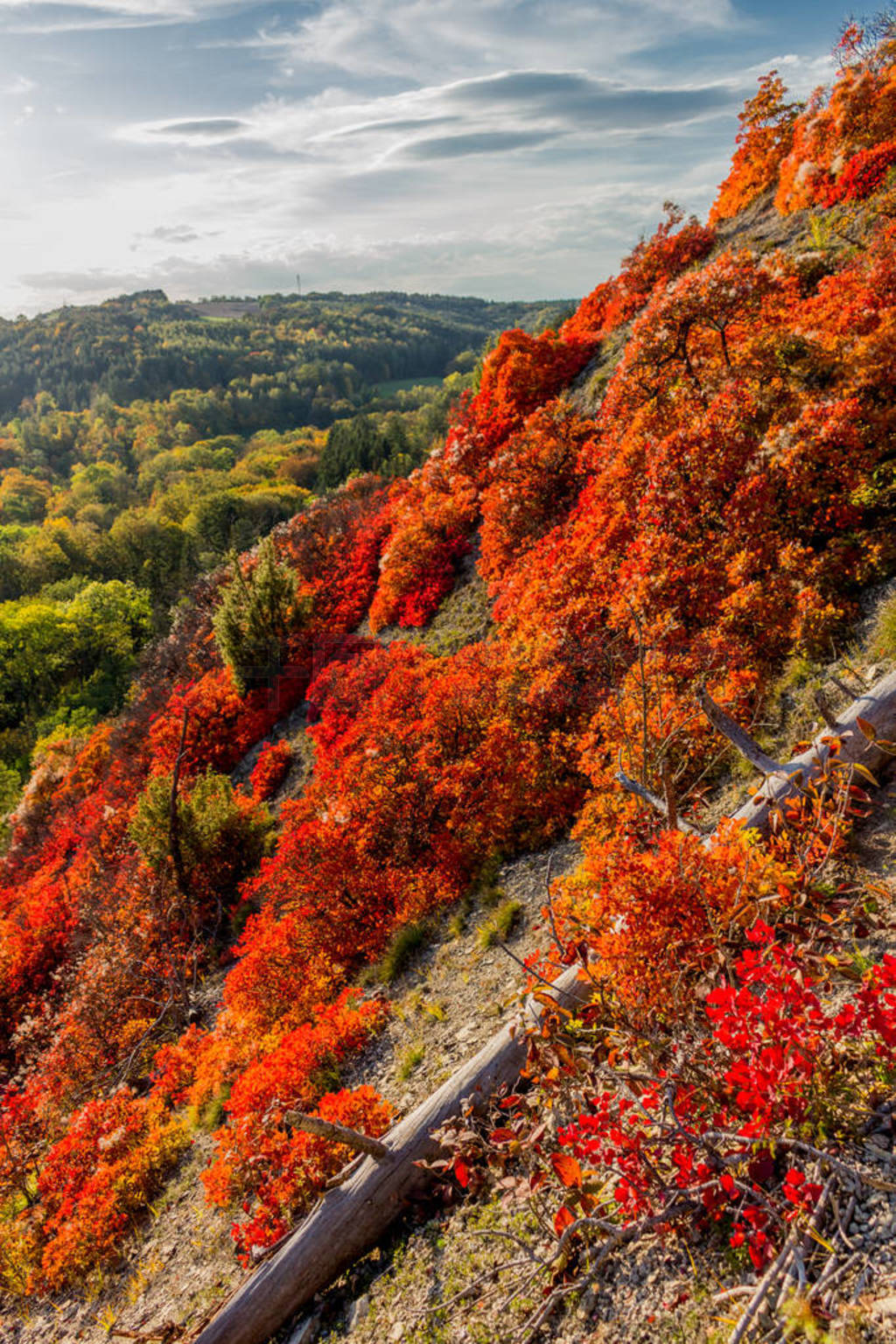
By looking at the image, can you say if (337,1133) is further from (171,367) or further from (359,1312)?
(171,367)

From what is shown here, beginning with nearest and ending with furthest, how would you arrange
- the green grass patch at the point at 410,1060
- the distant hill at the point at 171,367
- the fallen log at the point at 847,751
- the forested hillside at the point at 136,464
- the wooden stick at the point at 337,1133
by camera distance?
the wooden stick at the point at 337,1133 < the fallen log at the point at 847,751 < the green grass patch at the point at 410,1060 < the forested hillside at the point at 136,464 < the distant hill at the point at 171,367

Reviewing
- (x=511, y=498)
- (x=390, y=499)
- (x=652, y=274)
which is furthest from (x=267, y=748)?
(x=652, y=274)

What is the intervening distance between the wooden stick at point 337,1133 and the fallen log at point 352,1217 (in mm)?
103

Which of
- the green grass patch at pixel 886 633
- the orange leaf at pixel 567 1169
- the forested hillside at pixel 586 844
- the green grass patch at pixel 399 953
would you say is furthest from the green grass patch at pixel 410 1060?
the green grass patch at pixel 886 633

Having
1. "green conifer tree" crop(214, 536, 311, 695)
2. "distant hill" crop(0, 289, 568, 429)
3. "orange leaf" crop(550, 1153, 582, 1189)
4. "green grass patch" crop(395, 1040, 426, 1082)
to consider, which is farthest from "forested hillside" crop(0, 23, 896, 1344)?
"distant hill" crop(0, 289, 568, 429)

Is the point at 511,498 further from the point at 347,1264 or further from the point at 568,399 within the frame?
the point at 347,1264

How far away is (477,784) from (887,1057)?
31.0 feet

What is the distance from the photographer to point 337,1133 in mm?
5227

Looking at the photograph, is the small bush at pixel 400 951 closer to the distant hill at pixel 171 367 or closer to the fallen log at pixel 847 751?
the fallen log at pixel 847 751

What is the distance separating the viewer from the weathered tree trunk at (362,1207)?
17.8 ft

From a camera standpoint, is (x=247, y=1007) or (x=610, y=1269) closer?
(x=610, y=1269)

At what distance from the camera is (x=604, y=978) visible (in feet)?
17.4

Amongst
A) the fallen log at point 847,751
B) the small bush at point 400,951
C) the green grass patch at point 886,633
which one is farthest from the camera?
the small bush at point 400,951

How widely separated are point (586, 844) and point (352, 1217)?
5.48 meters
